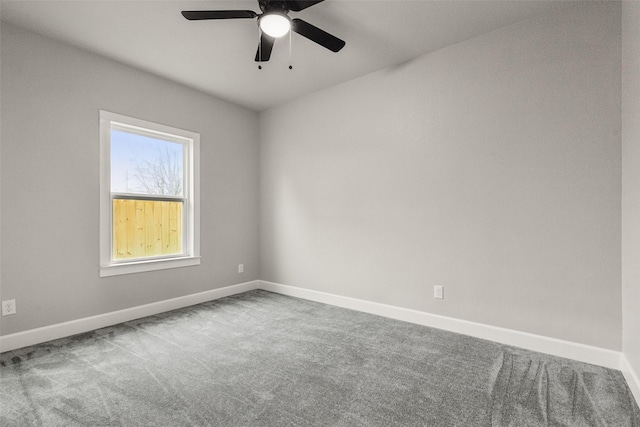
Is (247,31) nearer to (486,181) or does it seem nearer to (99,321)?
(486,181)

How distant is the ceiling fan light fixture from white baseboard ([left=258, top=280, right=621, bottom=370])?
2.75 meters

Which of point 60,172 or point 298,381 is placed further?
point 60,172

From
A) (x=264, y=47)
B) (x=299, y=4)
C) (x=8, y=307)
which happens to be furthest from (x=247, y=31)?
(x=8, y=307)

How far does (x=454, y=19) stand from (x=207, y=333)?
3.46m

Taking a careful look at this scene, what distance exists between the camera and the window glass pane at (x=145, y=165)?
332cm

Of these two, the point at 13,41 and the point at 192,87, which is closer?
the point at 13,41

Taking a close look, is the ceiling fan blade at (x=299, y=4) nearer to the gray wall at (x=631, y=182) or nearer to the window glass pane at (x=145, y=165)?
the gray wall at (x=631, y=182)

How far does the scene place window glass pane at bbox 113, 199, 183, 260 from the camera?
3.33m

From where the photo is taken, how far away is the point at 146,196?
11.6ft

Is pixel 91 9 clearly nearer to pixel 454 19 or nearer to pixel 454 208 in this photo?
pixel 454 19

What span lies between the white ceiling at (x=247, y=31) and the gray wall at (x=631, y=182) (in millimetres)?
609

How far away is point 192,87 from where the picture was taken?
3852mm

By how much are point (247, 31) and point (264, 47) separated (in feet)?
1.09

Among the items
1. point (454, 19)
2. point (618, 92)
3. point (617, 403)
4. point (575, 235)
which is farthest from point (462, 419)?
point (454, 19)
